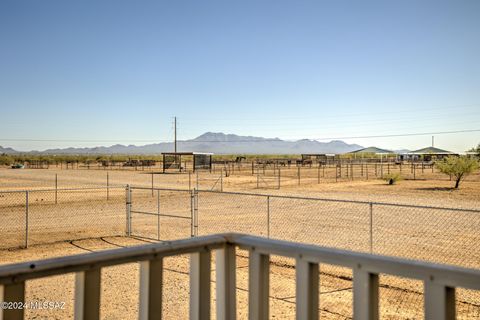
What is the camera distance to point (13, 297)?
1837 millimetres

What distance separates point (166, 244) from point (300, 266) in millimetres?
685

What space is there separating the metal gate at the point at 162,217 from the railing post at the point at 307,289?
39.4ft

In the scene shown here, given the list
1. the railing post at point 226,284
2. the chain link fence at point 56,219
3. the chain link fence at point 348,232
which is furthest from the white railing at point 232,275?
the chain link fence at point 56,219

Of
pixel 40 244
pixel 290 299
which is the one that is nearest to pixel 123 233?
pixel 40 244

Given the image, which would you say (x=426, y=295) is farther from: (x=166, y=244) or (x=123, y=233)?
(x=123, y=233)

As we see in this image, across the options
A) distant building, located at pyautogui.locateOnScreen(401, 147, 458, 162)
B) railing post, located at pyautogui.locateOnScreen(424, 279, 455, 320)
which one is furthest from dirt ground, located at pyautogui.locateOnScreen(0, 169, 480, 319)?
distant building, located at pyautogui.locateOnScreen(401, 147, 458, 162)

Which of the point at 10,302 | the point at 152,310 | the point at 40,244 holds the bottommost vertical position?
the point at 40,244

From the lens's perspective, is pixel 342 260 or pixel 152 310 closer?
pixel 342 260

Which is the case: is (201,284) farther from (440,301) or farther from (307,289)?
(440,301)

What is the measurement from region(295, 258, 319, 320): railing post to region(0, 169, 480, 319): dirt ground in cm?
544

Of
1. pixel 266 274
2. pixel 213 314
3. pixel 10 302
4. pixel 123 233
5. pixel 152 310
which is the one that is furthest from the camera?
pixel 123 233

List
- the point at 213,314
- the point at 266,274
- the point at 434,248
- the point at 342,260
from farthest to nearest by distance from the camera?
the point at 434,248 < the point at 213,314 < the point at 266,274 < the point at 342,260

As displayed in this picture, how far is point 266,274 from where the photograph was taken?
2.47 meters

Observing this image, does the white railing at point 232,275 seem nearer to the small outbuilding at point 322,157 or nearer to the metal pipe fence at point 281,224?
the metal pipe fence at point 281,224
